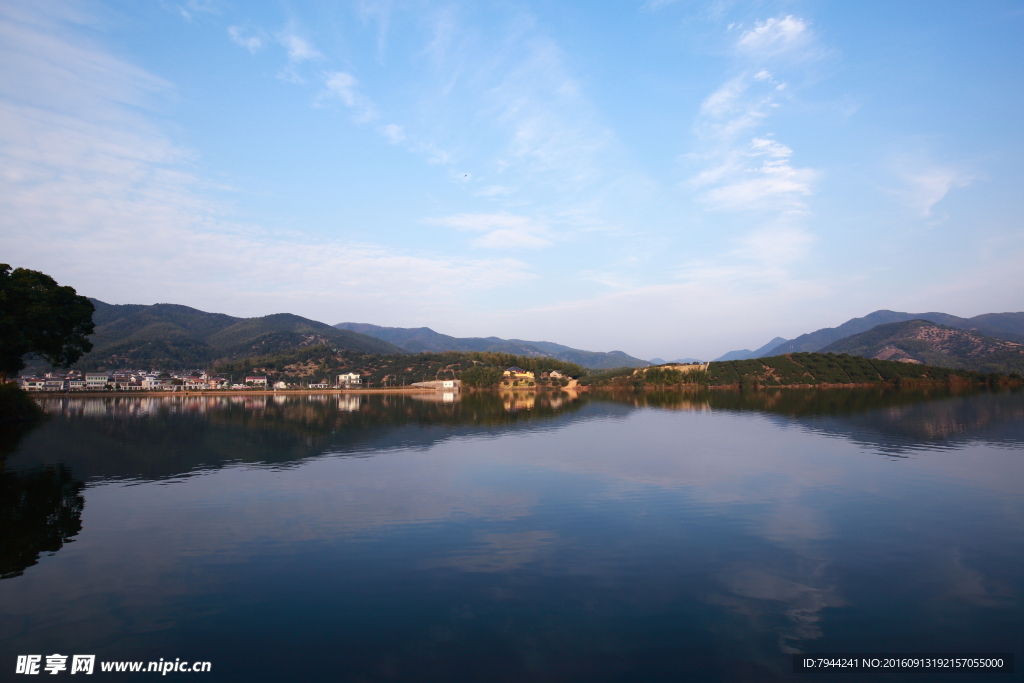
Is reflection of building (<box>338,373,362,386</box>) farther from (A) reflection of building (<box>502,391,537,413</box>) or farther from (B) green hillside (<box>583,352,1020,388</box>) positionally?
(A) reflection of building (<box>502,391,537,413</box>)

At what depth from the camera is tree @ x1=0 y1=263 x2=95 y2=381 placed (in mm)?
45031

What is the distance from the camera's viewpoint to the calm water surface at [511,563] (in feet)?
31.7

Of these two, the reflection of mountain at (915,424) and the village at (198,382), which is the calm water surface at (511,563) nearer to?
the reflection of mountain at (915,424)

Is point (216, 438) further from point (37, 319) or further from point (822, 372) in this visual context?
point (822, 372)

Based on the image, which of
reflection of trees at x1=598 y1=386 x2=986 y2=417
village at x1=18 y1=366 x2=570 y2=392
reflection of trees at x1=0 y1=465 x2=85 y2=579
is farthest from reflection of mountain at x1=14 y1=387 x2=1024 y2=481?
village at x1=18 y1=366 x2=570 y2=392

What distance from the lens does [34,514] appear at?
18.2m

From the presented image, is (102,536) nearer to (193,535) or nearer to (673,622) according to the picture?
(193,535)

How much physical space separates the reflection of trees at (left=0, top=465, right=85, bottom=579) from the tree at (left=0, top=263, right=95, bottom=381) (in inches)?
1105

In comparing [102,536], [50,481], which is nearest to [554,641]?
[102,536]

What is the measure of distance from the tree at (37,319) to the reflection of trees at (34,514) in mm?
28070

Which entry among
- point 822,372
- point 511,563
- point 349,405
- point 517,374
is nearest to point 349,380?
point 517,374

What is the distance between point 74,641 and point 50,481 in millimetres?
18374

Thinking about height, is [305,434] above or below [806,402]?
above

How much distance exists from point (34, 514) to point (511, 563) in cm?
1684
